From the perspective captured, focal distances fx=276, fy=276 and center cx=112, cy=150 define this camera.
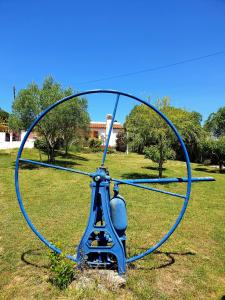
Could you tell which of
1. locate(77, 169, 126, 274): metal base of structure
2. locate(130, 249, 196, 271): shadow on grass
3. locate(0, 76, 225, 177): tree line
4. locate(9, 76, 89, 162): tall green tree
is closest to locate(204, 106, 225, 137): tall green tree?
locate(0, 76, 225, 177): tree line

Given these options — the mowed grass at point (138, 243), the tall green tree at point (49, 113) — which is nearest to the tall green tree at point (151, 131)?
the mowed grass at point (138, 243)

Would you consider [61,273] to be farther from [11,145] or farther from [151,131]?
[11,145]

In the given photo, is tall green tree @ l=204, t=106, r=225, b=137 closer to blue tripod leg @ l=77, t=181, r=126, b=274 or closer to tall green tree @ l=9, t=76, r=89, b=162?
tall green tree @ l=9, t=76, r=89, b=162

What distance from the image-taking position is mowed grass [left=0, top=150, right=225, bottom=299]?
3459mm

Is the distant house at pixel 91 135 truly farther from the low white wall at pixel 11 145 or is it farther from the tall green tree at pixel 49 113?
the tall green tree at pixel 49 113

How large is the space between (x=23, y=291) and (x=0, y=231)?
2.37m

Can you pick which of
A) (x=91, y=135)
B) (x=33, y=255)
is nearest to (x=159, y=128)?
(x=33, y=255)

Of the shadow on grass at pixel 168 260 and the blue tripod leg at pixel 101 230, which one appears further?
the shadow on grass at pixel 168 260

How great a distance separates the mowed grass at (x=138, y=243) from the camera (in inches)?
136

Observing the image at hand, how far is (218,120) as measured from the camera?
104 feet

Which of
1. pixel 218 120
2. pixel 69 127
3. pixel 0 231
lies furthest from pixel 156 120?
pixel 218 120

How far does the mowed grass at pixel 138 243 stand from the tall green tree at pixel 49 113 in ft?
23.1

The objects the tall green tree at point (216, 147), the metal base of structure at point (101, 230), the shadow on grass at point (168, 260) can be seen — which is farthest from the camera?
the tall green tree at point (216, 147)

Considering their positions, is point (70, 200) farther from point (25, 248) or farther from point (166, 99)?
point (166, 99)
